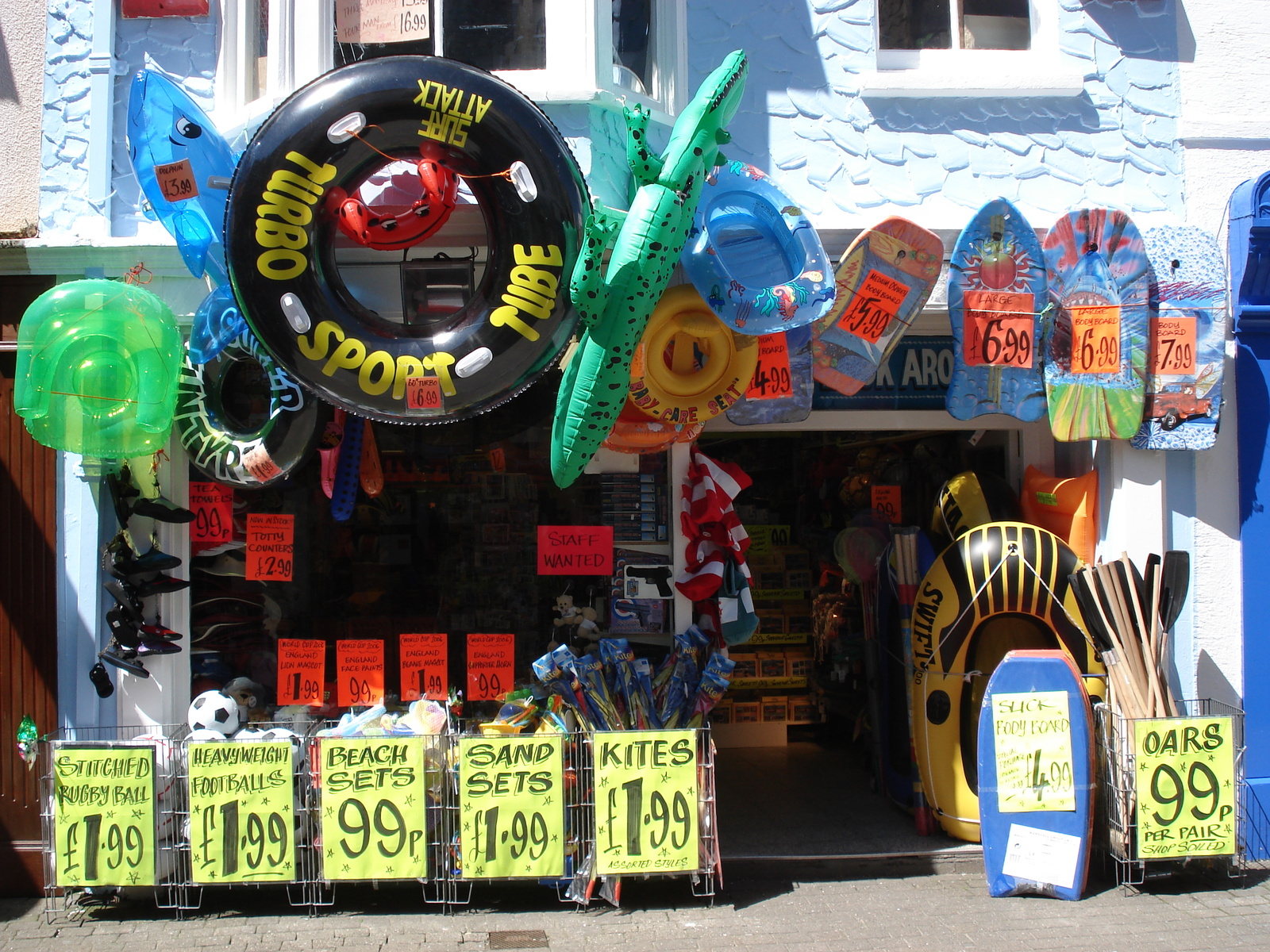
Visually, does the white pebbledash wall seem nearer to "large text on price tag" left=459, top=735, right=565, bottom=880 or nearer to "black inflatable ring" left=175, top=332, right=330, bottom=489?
"black inflatable ring" left=175, top=332, right=330, bottom=489

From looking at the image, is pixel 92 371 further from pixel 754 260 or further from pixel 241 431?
pixel 754 260

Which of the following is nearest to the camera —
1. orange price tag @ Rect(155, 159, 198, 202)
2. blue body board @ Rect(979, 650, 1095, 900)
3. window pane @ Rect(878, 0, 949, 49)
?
orange price tag @ Rect(155, 159, 198, 202)

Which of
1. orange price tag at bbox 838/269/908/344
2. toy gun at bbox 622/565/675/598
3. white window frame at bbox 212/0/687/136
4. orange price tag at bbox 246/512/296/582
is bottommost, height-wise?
toy gun at bbox 622/565/675/598

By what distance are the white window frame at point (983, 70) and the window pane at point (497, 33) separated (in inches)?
67.0

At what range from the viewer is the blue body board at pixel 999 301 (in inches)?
179

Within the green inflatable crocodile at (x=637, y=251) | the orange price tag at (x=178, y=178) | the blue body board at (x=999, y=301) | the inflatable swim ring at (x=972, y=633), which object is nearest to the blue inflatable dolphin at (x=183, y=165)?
the orange price tag at (x=178, y=178)

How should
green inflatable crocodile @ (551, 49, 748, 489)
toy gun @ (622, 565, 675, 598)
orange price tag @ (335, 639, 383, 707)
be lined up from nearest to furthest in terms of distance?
green inflatable crocodile @ (551, 49, 748, 489) < orange price tag @ (335, 639, 383, 707) < toy gun @ (622, 565, 675, 598)

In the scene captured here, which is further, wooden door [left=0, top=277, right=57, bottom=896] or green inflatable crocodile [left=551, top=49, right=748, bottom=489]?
wooden door [left=0, top=277, right=57, bottom=896]

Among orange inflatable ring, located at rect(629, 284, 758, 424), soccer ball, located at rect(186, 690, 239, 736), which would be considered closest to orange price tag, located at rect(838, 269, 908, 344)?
orange inflatable ring, located at rect(629, 284, 758, 424)

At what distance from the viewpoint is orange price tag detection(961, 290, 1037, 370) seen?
4.57m

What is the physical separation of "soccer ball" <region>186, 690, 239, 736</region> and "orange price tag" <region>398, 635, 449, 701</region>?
821 millimetres

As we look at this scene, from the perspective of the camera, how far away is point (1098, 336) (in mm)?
4617

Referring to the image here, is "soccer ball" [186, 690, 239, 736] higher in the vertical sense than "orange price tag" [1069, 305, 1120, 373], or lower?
lower

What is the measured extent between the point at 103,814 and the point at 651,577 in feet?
9.05
